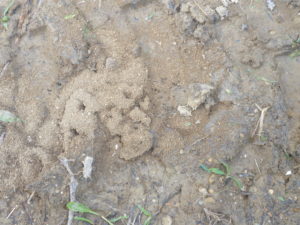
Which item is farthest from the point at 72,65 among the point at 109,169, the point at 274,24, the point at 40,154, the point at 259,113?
the point at 274,24

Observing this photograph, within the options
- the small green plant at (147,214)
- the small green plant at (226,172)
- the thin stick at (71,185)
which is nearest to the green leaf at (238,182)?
the small green plant at (226,172)

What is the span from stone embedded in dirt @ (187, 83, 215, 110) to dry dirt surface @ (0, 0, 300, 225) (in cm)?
1

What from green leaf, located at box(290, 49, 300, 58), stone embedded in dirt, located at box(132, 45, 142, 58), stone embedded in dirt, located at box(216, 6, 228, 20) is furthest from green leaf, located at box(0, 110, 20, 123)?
green leaf, located at box(290, 49, 300, 58)

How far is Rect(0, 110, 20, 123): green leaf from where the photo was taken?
2201mm

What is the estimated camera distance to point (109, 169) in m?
2.14

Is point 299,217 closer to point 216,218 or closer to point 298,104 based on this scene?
point 216,218

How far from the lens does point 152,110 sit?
2.28 m

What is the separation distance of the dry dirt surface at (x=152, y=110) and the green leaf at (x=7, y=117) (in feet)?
0.06

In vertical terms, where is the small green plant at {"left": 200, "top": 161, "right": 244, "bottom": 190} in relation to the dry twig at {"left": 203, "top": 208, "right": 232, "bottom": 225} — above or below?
above

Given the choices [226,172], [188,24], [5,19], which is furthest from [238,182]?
[5,19]

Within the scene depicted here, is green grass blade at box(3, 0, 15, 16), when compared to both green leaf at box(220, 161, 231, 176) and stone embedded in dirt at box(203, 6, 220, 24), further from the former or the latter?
green leaf at box(220, 161, 231, 176)

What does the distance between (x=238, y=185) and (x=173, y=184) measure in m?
0.46

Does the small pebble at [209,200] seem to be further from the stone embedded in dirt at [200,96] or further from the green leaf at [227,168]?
the stone embedded in dirt at [200,96]

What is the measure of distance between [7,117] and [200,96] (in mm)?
1461
